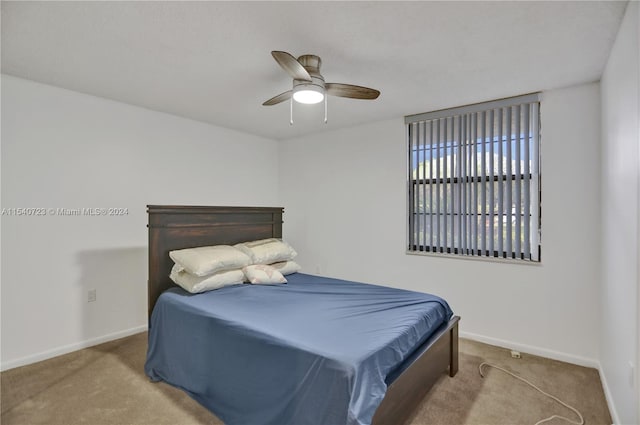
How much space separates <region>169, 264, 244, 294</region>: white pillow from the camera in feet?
8.60

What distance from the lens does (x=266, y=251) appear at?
329cm

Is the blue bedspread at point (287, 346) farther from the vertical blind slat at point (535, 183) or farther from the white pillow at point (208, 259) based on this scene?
the vertical blind slat at point (535, 183)

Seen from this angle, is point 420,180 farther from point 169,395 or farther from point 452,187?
point 169,395

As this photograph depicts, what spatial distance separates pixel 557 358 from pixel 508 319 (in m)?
0.47

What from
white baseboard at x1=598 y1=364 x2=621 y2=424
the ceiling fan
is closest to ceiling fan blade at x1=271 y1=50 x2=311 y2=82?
the ceiling fan

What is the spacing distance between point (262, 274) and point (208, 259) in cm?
51

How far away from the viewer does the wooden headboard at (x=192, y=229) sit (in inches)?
110

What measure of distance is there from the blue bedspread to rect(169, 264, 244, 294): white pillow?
6 cm

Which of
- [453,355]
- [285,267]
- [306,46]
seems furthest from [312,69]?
[453,355]

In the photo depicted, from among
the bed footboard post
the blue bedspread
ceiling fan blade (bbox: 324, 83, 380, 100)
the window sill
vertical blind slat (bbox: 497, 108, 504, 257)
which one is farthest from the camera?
vertical blind slat (bbox: 497, 108, 504, 257)

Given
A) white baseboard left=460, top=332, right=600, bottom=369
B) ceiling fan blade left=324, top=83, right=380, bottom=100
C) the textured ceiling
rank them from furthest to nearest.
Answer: white baseboard left=460, top=332, right=600, bottom=369, ceiling fan blade left=324, top=83, right=380, bottom=100, the textured ceiling

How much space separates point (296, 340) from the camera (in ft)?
5.73

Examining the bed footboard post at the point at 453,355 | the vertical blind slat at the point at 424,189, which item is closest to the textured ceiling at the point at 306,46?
the vertical blind slat at the point at 424,189

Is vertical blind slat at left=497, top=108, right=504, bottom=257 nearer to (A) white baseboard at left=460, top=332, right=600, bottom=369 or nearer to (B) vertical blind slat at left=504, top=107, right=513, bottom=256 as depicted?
(B) vertical blind slat at left=504, top=107, right=513, bottom=256
